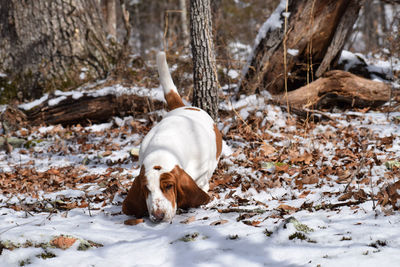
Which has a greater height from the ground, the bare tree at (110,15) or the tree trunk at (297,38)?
the bare tree at (110,15)

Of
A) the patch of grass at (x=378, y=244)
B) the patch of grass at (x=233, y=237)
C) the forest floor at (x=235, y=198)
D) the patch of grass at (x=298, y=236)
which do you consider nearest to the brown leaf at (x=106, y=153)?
the forest floor at (x=235, y=198)

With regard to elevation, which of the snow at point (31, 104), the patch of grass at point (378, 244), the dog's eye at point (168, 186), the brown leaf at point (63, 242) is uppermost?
the snow at point (31, 104)

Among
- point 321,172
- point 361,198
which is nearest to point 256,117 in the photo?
point 321,172

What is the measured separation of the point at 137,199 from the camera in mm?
2877

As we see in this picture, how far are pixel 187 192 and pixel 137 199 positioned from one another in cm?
42

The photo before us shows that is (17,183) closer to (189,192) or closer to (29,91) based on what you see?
(189,192)

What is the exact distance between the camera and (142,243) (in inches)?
89.6

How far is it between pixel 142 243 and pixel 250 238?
705mm

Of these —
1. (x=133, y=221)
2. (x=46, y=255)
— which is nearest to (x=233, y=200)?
(x=133, y=221)

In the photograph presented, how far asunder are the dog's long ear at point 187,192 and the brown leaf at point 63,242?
3.10 ft

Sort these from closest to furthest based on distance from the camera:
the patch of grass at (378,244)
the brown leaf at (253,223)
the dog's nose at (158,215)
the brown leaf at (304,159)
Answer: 1. the patch of grass at (378,244)
2. the brown leaf at (253,223)
3. the dog's nose at (158,215)
4. the brown leaf at (304,159)

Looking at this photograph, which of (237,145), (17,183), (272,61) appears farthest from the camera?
(272,61)

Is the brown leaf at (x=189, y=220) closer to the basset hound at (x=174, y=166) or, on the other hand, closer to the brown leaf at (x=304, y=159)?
the basset hound at (x=174, y=166)

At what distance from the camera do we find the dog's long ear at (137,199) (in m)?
2.82
